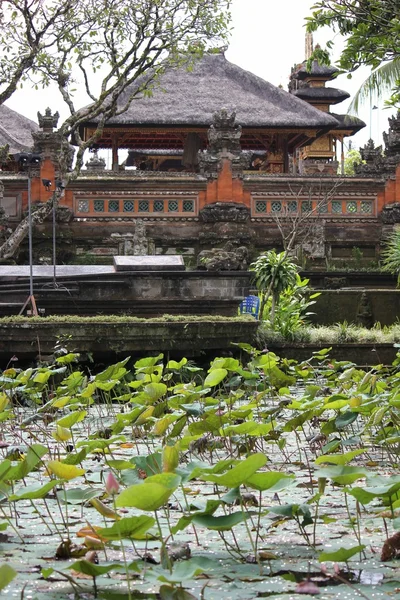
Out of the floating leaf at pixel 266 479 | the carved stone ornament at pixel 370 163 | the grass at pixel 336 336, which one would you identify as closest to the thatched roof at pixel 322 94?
the carved stone ornament at pixel 370 163

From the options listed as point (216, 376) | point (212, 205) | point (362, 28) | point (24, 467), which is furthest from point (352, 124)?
point (24, 467)

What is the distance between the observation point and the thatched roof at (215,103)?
24375 millimetres

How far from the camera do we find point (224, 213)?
813 inches

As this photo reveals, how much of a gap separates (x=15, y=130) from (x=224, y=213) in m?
11.2

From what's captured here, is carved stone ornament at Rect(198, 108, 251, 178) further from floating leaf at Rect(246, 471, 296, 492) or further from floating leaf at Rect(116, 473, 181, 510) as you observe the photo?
floating leaf at Rect(116, 473, 181, 510)

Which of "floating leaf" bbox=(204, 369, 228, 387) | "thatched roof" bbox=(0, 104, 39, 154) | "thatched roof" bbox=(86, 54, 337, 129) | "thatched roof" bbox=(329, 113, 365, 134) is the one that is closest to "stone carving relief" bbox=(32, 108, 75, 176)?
"thatched roof" bbox=(86, 54, 337, 129)

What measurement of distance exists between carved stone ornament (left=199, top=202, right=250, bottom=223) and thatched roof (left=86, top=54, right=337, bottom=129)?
13.9ft

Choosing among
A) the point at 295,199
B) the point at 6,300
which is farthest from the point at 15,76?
the point at 295,199

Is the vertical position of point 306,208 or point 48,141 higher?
point 48,141

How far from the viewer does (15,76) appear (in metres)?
16.7

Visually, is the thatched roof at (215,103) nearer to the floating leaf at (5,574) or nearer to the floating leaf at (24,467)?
the floating leaf at (24,467)

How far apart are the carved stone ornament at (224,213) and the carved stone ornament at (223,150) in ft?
2.53

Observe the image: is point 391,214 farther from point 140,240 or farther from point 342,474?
point 342,474

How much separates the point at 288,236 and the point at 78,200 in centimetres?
463
